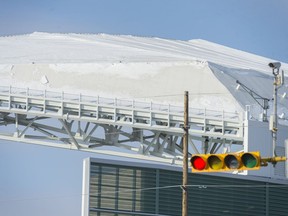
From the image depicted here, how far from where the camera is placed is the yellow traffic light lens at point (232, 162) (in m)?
46.0

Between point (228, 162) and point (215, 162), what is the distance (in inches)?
17.8

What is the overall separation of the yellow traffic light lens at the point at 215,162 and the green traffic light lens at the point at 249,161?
703 mm

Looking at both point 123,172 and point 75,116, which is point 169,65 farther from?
point 123,172

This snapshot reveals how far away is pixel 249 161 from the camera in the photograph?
46.2 m

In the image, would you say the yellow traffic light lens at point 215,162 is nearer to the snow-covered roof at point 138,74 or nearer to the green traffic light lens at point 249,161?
the green traffic light lens at point 249,161

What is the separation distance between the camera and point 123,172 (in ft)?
258

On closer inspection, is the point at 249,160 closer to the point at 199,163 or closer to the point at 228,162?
the point at 228,162

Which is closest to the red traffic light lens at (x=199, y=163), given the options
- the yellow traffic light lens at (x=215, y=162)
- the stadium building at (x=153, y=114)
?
the yellow traffic light lens at (x=215, y=162)

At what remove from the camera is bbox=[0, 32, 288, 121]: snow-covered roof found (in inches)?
3777

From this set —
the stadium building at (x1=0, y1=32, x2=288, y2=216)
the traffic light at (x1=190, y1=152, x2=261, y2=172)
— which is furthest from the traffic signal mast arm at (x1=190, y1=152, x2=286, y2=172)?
the stadium building at (x1=0, y1=32, x2=288, y2=216)

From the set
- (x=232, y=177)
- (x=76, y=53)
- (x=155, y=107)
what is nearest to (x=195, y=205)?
(x=232, y=177)

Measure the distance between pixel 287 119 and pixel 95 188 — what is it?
18.3m

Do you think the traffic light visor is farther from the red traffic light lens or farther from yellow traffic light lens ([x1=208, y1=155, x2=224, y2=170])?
the red traffic light lens

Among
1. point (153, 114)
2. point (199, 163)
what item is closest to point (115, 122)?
point (153, 114)
